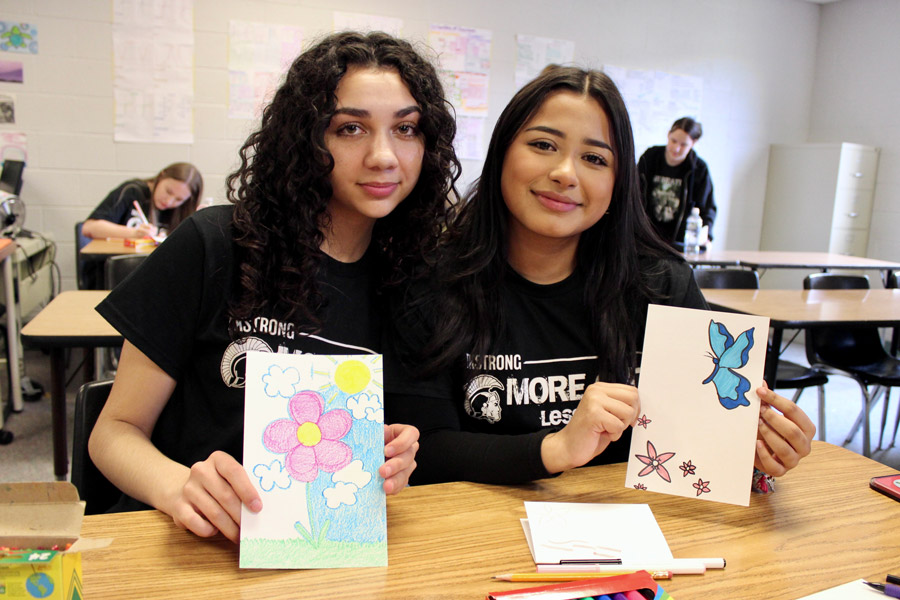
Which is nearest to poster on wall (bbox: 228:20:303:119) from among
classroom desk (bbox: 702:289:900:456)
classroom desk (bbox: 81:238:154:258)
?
classroom desk (bbox: 81:238:154:258)

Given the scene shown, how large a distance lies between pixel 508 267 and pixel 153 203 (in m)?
3.08

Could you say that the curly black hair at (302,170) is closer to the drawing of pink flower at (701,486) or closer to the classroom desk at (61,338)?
the drawing of pink flower at (701,486)

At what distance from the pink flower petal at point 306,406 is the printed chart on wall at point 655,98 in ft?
16.6

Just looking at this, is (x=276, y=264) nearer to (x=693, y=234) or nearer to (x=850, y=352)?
(x=850, y=352)

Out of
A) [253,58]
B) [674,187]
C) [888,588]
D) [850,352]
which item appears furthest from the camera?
[674,187]

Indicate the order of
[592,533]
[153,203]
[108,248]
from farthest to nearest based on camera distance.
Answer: [153,203] < [108,248] < [592,533]

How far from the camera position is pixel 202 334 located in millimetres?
982

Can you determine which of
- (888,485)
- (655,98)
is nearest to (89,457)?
(888,485)

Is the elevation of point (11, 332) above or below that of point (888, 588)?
below

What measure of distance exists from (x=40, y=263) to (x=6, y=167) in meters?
0.59

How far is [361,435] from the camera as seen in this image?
2.38ft

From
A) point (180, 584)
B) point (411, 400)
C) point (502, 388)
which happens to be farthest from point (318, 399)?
point (502, 388)

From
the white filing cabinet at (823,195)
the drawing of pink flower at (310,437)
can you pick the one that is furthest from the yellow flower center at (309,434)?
the white filing cabinet at (823,195)

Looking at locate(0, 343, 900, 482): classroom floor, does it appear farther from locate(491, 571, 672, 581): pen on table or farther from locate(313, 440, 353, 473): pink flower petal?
locate(491, 571, 672, 581): pen on table
